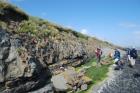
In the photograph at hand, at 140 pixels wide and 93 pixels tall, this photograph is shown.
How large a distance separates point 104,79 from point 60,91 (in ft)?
18.8

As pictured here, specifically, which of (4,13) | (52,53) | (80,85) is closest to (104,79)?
(80,85)

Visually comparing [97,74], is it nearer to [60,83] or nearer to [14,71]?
[60,83]

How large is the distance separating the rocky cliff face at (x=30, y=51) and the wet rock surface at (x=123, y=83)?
679cm

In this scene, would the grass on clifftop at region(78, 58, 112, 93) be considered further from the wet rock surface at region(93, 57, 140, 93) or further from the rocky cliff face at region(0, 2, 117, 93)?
the rocky cliff face at region(0, 2, 117, 93)

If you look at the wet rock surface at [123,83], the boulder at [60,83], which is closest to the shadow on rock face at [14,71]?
the boulder at [60,83]

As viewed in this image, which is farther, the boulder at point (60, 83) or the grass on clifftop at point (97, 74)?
the grass on clifftop at point (97, 74)

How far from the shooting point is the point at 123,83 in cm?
3619

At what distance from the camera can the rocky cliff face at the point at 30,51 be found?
1241 inches

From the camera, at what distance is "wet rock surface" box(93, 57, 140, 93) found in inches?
1319

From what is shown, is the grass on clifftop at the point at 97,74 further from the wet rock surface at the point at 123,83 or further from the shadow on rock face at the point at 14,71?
the shadow on rock face at the point at 14,71

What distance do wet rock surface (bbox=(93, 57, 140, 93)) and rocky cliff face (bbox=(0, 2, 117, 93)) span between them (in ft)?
22.3

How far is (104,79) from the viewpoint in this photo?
124 ft

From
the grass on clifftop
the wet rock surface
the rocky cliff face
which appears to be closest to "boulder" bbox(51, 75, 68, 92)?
the rocky cliff face

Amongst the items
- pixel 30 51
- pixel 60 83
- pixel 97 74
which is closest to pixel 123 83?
pixel 97 74
